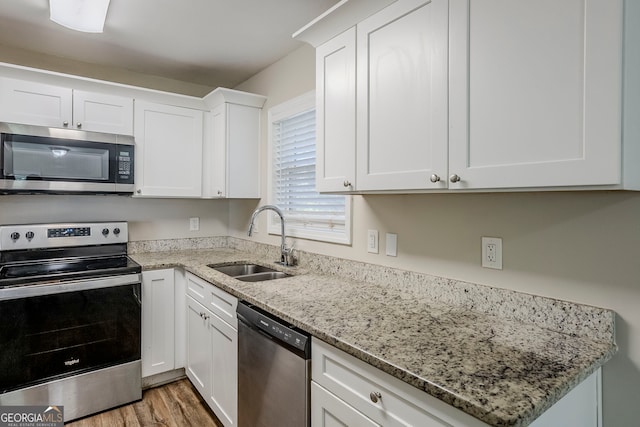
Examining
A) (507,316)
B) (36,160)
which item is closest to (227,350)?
(507,316)

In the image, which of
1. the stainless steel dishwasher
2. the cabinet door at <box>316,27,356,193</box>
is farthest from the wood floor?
the cabinet door at <box>316,27,356,193</box>

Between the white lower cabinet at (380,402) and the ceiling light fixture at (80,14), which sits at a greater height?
the ceiling light fixture at (80,14)

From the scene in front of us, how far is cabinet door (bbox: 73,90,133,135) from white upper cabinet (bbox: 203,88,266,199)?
606 millimetres

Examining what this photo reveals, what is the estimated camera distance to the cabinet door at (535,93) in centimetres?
87

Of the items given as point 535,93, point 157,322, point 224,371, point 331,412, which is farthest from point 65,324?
point 535,93

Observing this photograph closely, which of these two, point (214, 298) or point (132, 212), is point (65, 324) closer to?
point (214, 298)

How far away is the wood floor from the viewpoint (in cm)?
213

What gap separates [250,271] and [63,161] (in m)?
1.43

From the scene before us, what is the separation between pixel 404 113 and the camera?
4.43 feet

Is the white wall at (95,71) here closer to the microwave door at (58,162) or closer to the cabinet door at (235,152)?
the cabinet door at (235,152)

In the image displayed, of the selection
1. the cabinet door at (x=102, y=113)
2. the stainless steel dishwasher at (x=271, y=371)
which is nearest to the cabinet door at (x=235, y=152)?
the cabinet door at (x=102, y=113)

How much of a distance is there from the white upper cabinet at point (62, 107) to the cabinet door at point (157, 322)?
112 centimetres

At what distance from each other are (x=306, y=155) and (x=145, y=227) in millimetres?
1577

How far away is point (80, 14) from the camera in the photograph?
6.55 feet
